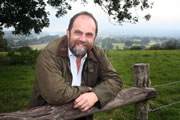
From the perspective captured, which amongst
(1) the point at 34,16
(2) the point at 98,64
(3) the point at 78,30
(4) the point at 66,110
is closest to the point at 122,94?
(2) the point at 98,64

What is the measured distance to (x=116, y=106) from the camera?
2596 millimetres

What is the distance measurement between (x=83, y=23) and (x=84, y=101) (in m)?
1.01

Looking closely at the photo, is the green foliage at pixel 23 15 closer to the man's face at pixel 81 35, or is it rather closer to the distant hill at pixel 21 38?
the distant hill at pixel 21 38

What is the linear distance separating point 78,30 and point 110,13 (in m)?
7.28

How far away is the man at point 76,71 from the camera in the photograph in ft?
7.14

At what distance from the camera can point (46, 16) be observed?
10469 mm

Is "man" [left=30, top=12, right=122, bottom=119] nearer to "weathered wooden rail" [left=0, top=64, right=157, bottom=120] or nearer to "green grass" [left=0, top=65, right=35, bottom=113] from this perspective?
"weathered wooden rail" [left=0, top=64, right=157, bottom=120]

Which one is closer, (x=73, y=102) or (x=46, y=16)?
(x=73, y=102)

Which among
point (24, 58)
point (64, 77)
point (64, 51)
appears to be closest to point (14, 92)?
point (64, 77)

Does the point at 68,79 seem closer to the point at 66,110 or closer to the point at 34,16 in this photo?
the point at 66,110

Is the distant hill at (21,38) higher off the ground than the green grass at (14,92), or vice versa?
the distant hill at (21,38)

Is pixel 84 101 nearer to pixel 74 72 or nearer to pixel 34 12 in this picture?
pixel 74 72

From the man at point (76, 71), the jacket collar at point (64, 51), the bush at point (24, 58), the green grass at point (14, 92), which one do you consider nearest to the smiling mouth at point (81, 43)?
the man at point (76, 71)

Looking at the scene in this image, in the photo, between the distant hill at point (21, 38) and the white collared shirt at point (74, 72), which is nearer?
the white collared shirt at point (74, 72)
